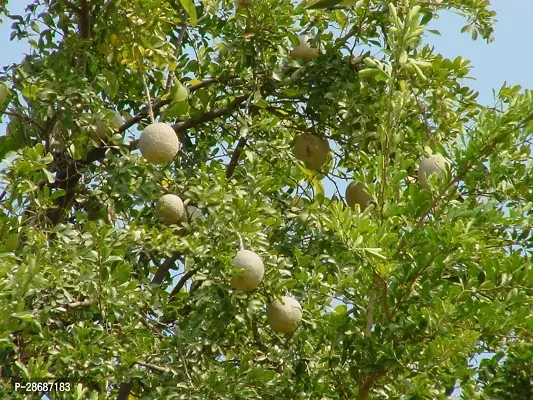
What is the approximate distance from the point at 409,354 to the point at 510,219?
40 centimetres

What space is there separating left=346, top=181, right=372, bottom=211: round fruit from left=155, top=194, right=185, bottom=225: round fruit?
0.59 metres

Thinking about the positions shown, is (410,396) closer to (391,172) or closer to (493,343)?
(493,343)

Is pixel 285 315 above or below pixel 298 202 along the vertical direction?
below

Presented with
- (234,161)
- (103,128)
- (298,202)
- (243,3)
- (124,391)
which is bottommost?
→ (124,391)

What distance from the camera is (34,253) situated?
2928 mm

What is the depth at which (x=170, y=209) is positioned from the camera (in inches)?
133

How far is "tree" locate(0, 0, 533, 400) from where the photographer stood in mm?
2553

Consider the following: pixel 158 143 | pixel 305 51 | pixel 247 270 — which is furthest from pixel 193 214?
pixel 305 51

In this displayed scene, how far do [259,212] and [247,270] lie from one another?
1.19ft

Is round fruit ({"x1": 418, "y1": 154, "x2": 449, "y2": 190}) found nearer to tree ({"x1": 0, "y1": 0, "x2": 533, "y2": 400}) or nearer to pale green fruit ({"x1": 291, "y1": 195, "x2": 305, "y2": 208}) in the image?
tree ({"x1": 0, "y1": 0, "x2": 533, "y2": 400})

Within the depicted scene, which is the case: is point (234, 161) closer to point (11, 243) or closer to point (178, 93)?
point (178, 93)

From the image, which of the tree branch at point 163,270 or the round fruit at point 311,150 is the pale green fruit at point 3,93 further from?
the round fruit at point 311,150

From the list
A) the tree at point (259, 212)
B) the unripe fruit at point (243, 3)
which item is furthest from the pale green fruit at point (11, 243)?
the unripe fruit at point (243, 3)

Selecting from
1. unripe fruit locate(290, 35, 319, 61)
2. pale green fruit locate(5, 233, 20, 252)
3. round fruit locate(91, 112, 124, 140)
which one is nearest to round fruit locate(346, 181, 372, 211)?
unripe fruit locate(290, 35, 319, 61)
